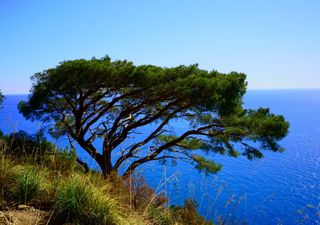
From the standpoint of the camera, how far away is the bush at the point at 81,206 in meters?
2.11

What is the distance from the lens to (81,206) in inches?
84.1

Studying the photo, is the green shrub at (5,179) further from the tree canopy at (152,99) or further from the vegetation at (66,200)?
the tree canopy at (152,99)

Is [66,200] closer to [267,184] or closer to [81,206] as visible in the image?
[81,206]

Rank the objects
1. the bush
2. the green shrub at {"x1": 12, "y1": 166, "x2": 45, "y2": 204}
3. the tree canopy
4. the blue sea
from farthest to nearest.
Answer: the blue sea
the tree canopy
the green shrub at {"x1": 12, "y1": 166, "x2": 45, "y2": 204}
the bush

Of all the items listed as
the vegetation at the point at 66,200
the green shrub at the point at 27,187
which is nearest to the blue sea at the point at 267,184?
the vegetation at the point at 66,200

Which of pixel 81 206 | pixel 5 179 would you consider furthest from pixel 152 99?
pixel 81 206

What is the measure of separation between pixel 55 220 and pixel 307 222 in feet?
56.6

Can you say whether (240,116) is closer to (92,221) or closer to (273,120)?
(273,120)

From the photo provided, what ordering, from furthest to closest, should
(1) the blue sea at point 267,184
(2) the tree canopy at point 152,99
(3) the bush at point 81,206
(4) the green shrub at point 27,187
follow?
1. (1) the blue sea at point 267,184
2. (2) the tree canopy at point 152,99
3. (4) the green shrub at point 27,187
4. (3) the bush at point 81,206

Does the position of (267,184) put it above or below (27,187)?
below

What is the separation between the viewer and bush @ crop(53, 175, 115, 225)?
6.93 feet

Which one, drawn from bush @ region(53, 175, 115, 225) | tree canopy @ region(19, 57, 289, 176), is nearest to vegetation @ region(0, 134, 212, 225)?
bush @ region(53, 175, 115, 225)

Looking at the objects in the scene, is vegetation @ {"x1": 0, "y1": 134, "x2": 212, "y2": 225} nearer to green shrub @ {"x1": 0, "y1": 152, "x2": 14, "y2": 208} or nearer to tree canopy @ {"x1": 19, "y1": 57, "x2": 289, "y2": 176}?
green shrub @ {"x1": 0, "y1": 152, "x2": 14, "y2": 208}

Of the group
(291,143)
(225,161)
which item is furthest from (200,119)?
(291,143)
